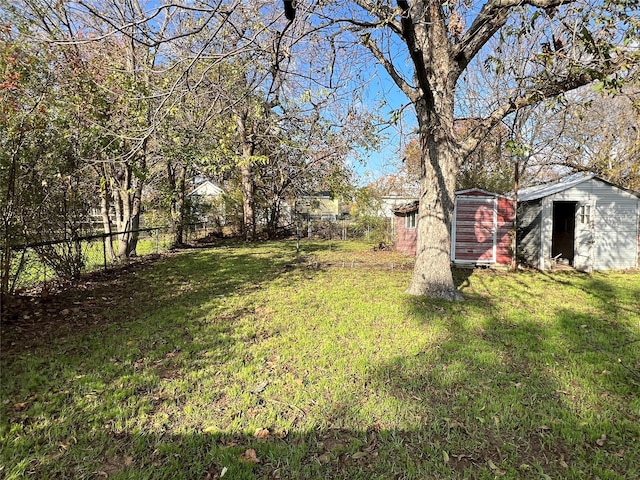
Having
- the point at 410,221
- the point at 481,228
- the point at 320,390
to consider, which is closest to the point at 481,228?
the point at 481,228

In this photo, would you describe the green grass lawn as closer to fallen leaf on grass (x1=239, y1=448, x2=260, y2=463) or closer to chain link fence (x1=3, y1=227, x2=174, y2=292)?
fallen leaf on grass (x1=239, y1=448, x2=260, y2=463)

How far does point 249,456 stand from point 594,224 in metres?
11.8

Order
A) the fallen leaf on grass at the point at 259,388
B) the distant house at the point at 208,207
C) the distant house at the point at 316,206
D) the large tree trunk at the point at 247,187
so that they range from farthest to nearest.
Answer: the distant house at the point at 316,206, the distant house at the point at 208,207, the large tree trunk at the point at 247,187, the fallen leaf on grass at the point at 259,388

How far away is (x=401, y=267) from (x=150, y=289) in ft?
20.8

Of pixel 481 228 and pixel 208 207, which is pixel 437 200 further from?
pixel 208 207

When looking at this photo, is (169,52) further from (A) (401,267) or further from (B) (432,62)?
(A) (401,267)

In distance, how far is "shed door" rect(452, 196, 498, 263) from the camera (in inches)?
426

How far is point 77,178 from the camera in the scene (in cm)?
630

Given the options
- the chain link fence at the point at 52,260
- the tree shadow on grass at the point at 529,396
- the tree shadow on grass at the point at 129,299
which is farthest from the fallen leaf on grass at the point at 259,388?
the chain link fence at the point at 52,260

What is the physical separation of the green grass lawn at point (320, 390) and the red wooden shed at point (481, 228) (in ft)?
16.6

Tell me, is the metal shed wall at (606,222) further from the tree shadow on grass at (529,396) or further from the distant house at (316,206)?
the distant house at (316,206)

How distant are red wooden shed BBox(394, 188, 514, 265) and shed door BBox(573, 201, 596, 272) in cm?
178

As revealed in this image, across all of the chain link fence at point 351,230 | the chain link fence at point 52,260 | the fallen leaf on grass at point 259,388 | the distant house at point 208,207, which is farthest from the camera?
the distant house at point 208,207

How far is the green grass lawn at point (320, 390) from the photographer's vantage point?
2.23m
